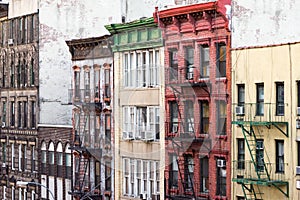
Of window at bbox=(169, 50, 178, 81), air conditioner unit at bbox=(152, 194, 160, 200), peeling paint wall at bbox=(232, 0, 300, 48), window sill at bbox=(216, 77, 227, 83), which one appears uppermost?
peeling paint wall at bbox=(232, 0, 300, 48)

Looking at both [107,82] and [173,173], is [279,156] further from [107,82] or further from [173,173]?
[107,82]

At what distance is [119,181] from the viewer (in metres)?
62.2

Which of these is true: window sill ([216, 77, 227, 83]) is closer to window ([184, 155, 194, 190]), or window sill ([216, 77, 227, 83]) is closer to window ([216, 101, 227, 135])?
window ([216, 101, 227, 135])

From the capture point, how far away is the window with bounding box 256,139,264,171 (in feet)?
167

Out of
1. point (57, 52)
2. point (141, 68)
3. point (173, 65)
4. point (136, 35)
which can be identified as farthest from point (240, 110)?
Result: point (57, 52)

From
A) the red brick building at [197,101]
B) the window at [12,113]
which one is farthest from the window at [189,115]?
the window at [12,113]

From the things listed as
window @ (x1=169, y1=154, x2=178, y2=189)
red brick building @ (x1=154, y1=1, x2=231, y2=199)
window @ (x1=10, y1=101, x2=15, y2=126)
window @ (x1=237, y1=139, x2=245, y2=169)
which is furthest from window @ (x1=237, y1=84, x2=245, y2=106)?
window @ (x1=10, y1=101, x2=15, y2=126)

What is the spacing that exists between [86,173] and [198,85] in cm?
1380

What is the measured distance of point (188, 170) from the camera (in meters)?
56.3

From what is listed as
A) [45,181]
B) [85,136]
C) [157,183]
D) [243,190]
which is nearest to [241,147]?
[243,190]

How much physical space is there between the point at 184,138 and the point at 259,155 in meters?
5.86

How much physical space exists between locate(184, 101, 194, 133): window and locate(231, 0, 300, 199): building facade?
381 cm

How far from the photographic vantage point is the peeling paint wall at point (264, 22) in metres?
49.5

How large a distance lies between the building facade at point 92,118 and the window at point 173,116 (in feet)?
19.9
